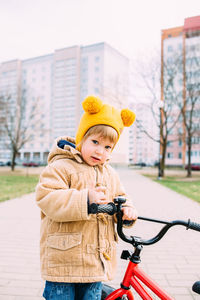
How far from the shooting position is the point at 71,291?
1.45 metres

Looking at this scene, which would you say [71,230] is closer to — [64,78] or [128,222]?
[128,222]

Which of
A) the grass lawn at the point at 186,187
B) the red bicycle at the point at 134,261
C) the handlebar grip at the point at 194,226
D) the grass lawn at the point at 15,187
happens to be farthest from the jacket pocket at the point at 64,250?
the grass lawn at the point at 186,187

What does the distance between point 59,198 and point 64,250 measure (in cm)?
28

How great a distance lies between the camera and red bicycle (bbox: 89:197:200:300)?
1.23 metres

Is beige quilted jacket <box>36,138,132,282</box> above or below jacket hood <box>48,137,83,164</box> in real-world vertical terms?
below

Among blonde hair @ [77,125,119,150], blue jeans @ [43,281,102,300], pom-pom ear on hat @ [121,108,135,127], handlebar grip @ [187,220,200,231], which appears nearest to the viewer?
handlebar grip @ [187,220,200,231]

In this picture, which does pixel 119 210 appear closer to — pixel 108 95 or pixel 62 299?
pixel 62 299

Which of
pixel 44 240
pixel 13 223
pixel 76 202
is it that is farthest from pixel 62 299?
pixel 13 223

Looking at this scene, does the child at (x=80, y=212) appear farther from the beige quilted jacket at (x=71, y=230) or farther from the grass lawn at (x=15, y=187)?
the grass lawn at (x=15, y=187)

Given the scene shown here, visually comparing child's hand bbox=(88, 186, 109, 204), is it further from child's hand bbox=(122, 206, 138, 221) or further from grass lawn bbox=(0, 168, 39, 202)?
grass lawn bbox=(0, 168, 39, 202)

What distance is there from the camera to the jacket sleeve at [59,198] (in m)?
1.31

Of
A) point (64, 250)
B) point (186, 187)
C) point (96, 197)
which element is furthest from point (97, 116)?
point (186, 187)

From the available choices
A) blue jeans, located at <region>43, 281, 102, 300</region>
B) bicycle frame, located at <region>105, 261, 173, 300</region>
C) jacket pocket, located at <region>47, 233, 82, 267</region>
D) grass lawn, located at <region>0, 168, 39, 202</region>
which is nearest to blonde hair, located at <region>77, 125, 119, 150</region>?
jacket pocket, located at <region>47, 233, 82, 267</region>

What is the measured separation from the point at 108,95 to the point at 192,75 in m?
7.19
